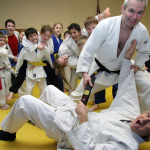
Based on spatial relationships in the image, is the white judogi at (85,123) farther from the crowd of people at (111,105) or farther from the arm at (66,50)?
the arm at (66,50)

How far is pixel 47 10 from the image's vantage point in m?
7.60

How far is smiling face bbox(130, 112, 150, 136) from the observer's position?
1.50 metres

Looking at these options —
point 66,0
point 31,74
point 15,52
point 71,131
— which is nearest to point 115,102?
point 71,131

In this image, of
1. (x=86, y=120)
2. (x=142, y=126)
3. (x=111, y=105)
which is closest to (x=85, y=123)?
(x=86, y=120)

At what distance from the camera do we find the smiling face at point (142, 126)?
1502mm

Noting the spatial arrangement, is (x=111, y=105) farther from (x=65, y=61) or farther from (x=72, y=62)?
(x=72, y=62)

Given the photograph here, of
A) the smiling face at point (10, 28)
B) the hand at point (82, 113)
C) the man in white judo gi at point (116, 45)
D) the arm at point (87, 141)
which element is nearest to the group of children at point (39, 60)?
the smiling face at point (10, 28)

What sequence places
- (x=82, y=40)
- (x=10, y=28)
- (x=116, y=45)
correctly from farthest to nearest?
1. (x=10, y=28)
2. (x=82, y=40)
3. (x=116, y=45)

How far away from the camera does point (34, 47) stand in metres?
3.13

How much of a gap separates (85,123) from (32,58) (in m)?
1.92

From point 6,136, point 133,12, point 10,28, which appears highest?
point 133,12

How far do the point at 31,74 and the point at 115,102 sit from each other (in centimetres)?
167

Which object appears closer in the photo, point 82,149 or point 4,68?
point 82,149

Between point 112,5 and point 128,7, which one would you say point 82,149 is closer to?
point 128,7
